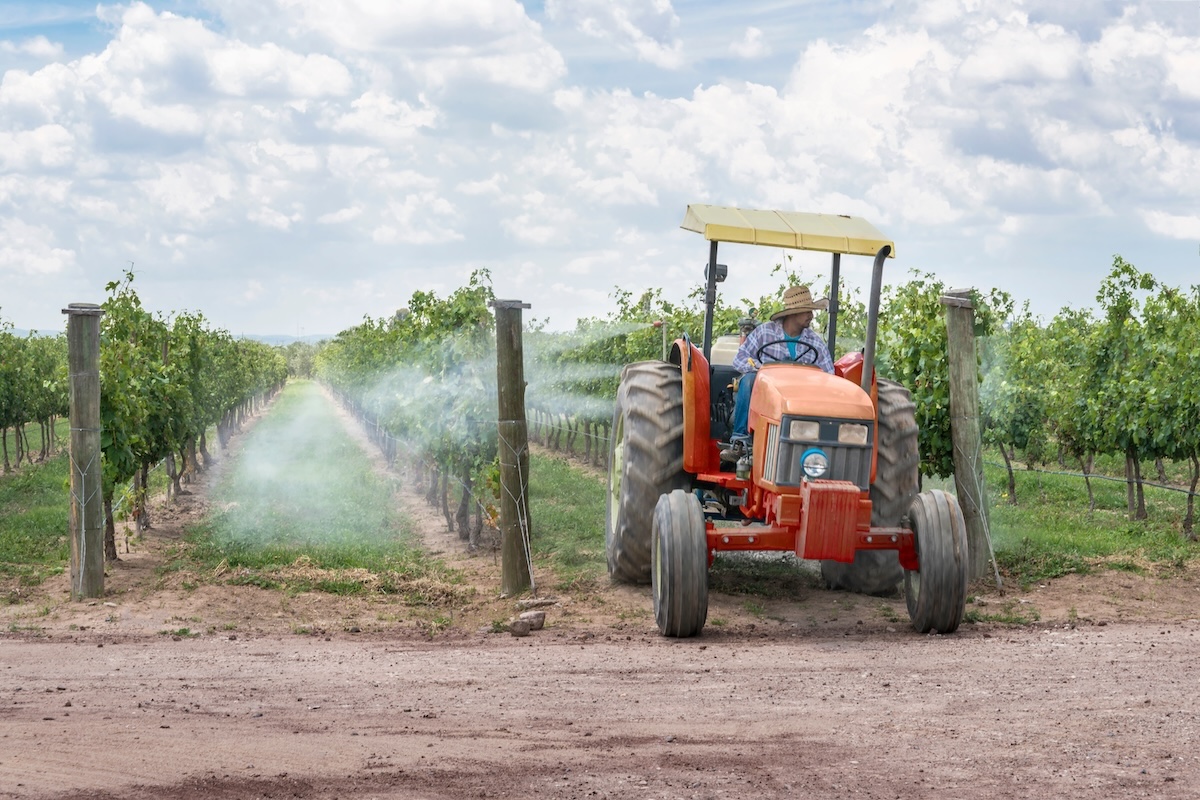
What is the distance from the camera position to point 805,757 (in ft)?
16.2

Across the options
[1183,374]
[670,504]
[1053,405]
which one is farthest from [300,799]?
[1053,405]

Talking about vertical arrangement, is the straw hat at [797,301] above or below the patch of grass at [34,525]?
above

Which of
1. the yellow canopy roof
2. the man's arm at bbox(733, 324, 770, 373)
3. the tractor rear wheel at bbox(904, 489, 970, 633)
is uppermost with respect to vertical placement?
the yellow canopy roof

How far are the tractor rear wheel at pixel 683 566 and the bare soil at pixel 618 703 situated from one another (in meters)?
0.16

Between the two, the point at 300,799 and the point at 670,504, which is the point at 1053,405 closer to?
the point at 670,504

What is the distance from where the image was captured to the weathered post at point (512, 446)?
10547mm

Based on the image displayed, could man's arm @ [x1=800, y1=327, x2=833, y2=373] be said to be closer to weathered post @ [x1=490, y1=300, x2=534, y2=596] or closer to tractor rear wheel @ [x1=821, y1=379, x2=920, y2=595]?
tractor rear wheel @ [x1=821, y1=379, x2=920, y2=595]

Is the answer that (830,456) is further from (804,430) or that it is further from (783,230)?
(783,230)

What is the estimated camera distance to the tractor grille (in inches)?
297

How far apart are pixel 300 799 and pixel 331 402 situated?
2898 inches

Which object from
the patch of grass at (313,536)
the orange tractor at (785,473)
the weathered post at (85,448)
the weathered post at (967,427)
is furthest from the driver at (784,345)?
the weathered post at (85,448)

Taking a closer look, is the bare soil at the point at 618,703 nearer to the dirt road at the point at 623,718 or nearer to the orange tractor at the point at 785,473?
the dirt road at the point at 623,718

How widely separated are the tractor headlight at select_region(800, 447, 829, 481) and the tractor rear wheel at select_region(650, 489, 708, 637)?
0.75 m

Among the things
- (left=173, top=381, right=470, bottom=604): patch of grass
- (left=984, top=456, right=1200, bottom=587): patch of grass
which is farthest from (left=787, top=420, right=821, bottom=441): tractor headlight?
(left=173, top=381, right=470, bottom=604): patch of grass
